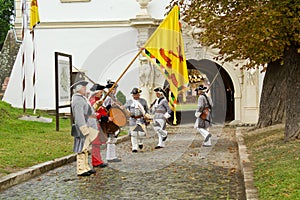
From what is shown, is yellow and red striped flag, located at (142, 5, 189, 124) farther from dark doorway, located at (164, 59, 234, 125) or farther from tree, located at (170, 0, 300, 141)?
dark doorway, located at (164, 59, 234, 125)

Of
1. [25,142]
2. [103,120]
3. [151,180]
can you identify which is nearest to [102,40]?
[25,142]

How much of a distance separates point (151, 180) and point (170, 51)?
10.1ft

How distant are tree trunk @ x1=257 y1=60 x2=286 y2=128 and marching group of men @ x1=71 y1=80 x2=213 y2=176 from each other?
306 centimetres

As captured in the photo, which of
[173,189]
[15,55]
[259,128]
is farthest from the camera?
[15,55]

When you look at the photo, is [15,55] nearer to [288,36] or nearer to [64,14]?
[64,14]

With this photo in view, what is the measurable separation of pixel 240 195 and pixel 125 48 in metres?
17.9

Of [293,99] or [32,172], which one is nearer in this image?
[32,172]

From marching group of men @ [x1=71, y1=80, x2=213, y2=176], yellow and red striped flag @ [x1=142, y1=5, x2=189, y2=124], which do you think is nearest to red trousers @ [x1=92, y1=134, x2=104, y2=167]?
marching group of men @ [x1=71, y1=80, x2=213, y2=176]

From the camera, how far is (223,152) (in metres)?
14.1

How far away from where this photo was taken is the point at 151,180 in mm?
9688

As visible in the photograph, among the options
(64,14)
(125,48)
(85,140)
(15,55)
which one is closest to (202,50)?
(125,48)

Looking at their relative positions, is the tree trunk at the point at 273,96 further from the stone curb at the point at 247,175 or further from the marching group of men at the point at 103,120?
the stone curb at the point at 247,175

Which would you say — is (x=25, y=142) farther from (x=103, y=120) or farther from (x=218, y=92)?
(x=218, y=92)

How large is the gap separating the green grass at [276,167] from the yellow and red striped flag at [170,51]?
2.20 meters
